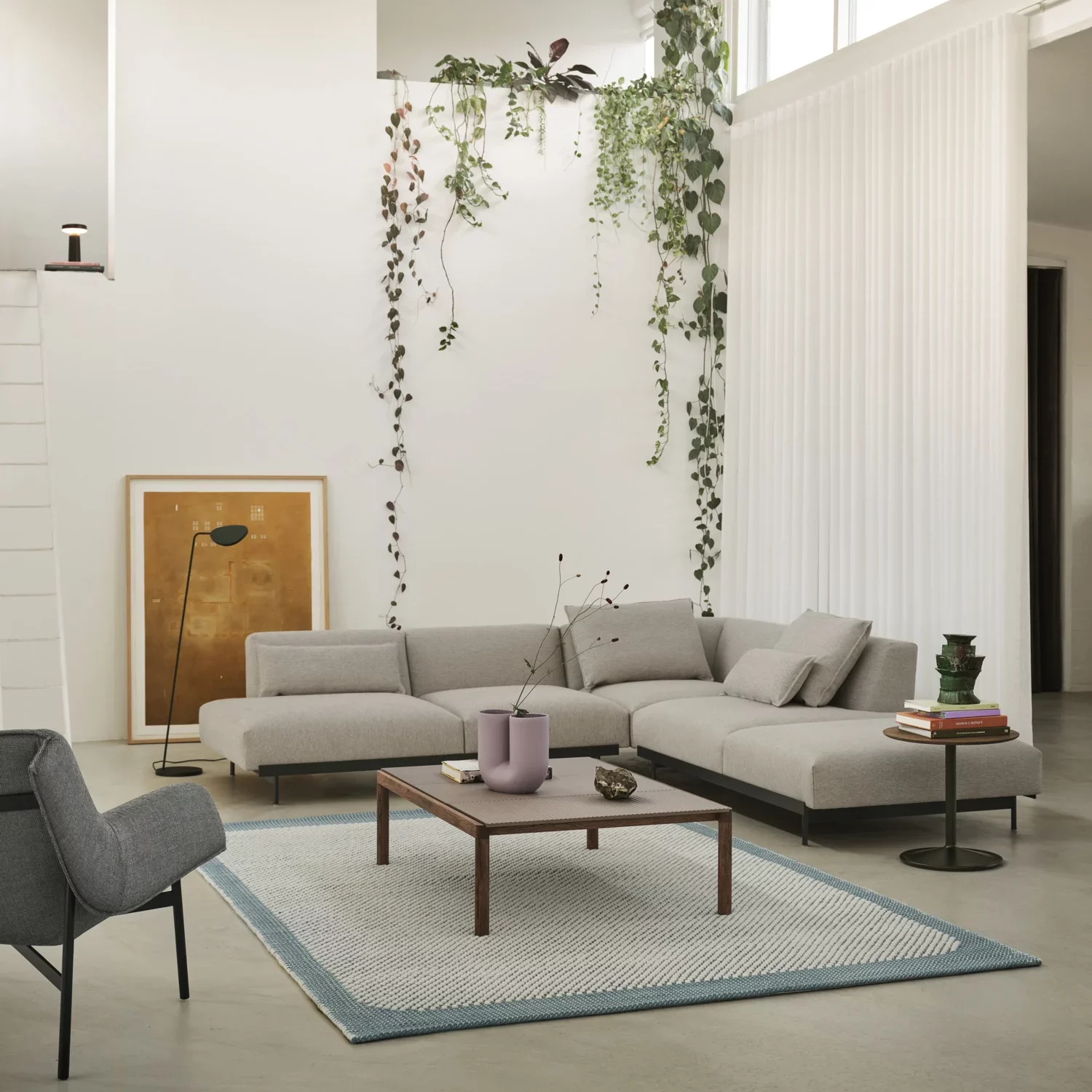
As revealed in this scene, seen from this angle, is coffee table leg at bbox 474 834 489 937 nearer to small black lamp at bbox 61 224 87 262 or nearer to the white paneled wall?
the white paneled wall

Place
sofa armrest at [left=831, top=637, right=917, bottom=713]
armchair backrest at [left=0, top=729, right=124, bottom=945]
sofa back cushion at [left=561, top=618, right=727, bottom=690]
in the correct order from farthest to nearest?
sofa back cushion at [left=561, top=618, right=727, bottom=690] → sofa armrest at [left=831, top=637, right=917, bottom=713] → armchair backrest at [left=0, top=729, right=124, bottom=945]

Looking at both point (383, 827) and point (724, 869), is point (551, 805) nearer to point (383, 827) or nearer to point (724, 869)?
point (724, 869)

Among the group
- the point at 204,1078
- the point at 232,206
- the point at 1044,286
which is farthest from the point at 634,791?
the point at 1044,286

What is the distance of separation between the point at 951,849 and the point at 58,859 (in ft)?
10.7

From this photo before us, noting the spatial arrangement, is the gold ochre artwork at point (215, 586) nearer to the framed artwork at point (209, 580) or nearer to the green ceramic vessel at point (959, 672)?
the framed artwork at point (209, 580)

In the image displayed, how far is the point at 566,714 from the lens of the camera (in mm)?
6402

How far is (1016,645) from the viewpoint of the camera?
6328 millimetres

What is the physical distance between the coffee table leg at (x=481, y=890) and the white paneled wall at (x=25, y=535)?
2932 mm

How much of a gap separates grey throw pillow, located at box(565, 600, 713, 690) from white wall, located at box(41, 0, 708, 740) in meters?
1.31

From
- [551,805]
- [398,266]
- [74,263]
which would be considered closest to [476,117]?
[398,266]

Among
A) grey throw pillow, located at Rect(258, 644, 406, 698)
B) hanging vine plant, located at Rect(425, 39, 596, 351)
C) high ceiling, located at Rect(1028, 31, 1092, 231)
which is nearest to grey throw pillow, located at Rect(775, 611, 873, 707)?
grey throw pillow, located at Rect(258, 644, 406, 698)

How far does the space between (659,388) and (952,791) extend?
4.19 meters

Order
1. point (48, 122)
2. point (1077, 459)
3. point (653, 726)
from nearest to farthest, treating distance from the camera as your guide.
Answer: point (653, 726) → point (48, 122) → point (1077, 459)

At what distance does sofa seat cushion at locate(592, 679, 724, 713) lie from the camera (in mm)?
6602
